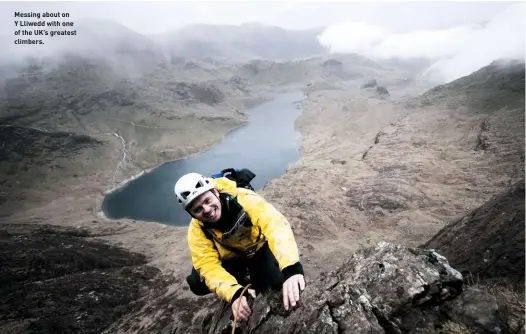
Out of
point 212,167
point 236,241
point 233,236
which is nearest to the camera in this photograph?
point 233,236

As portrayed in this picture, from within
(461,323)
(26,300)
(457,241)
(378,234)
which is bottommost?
(26,300)

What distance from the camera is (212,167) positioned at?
9850cm

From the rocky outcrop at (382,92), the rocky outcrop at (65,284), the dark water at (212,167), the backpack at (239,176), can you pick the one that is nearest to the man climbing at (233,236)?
the backpack at (239,176)

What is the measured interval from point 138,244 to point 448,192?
40.0 metres

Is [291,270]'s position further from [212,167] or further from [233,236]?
[212,167]

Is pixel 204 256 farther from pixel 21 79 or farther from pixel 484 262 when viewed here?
pixel 21 79

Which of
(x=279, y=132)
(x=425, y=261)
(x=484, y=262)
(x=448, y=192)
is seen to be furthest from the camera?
(x=279, y=132)

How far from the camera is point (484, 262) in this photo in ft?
26.8

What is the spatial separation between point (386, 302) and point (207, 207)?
3.50 meters

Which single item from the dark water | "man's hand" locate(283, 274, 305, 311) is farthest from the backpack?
the dark water

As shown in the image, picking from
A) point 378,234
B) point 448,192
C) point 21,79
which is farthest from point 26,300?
point 21,79

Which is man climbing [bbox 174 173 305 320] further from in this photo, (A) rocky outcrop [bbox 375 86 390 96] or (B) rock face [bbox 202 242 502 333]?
(A) rocky outcrop [bbox 375 86 390 96]

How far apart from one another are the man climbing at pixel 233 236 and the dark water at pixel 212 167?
5708 cm

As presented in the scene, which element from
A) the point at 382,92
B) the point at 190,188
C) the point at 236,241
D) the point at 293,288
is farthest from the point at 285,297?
the point at 382,92
